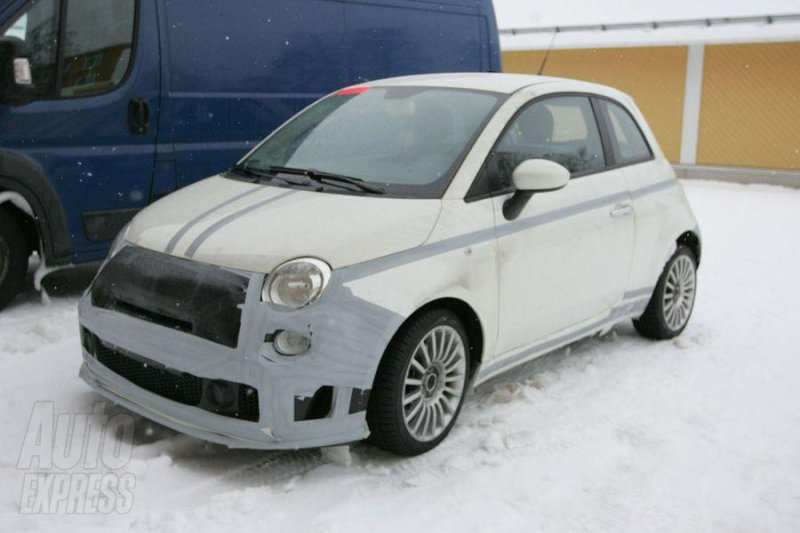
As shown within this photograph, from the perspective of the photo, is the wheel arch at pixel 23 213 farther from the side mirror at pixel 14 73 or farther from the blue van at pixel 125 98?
the side mirror at pixel 14 73

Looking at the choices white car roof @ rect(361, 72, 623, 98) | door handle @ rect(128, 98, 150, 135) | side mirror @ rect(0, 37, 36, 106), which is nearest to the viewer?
white car roof @ rect(361, 72, 623, 98)

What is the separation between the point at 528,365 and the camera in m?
5.11

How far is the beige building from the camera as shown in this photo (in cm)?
1530

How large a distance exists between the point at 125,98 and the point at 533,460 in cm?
375

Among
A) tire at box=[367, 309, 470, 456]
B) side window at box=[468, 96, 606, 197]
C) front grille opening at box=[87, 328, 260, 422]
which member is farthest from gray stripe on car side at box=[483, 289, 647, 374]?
front grille opening at box=[87, 328, 260, 422]

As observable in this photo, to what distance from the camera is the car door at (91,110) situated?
219 inches

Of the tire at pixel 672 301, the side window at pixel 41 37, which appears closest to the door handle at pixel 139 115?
the side window at pixel 41 37

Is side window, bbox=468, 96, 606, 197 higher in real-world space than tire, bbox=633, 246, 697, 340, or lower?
higher

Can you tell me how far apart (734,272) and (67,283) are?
562 centimetres

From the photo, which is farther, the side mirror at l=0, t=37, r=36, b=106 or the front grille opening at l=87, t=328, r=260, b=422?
the side mirror at l=0, t=37, r=36, b=106

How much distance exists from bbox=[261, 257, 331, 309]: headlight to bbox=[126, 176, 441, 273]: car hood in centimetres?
5

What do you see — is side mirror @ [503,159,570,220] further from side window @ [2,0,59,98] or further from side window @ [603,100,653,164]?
side window @ [2,0,59,98]

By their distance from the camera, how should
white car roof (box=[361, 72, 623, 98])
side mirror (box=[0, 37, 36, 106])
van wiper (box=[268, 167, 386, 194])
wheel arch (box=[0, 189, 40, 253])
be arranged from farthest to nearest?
wheel arch (box=[0, 189, 40, 253]) < side mirror (box=[0, 37, 36, 106]) < white car roof (box=[361, 72, 623, 98]) < van wiper (box=[268, 167, 386, 194])

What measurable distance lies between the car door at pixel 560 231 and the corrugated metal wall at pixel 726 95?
1188 centimetres
